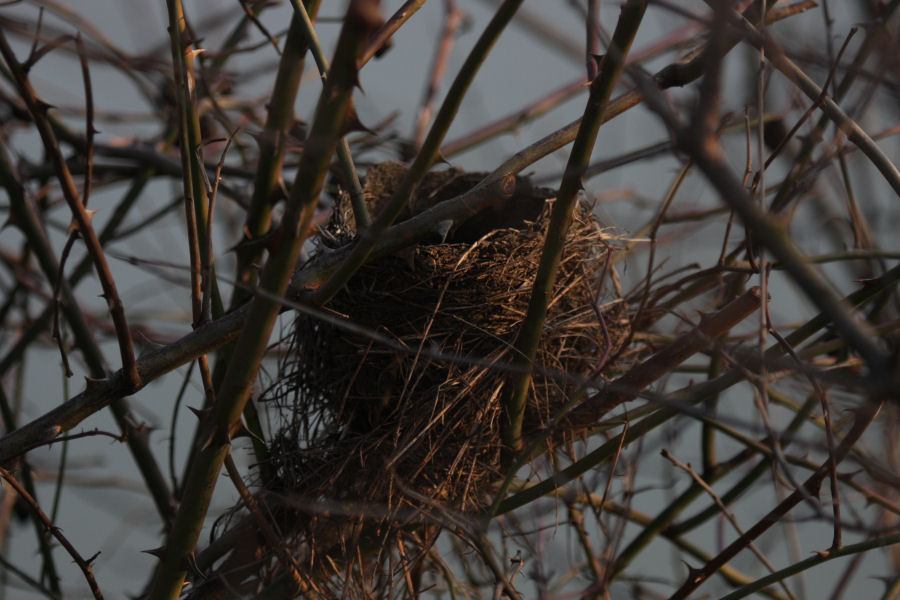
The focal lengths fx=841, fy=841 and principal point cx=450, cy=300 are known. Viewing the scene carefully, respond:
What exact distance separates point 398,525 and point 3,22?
0.75m

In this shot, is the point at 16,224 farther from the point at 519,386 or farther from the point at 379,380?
the point at 519,386

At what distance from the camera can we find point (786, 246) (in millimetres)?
436

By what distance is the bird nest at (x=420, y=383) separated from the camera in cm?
104

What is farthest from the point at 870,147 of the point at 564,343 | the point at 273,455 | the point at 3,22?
the point at 3,22

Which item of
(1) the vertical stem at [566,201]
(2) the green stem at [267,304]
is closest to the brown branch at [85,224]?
(2) the green stem at [267,304]

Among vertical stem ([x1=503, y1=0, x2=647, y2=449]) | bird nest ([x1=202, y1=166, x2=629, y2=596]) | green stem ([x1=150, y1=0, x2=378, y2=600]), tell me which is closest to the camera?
green stem ([x1=150, y1=0, x2=378, y2=600])

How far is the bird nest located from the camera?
1.04 meters

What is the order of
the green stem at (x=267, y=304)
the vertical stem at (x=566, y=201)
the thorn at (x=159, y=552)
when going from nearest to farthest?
the green stem at (x=267, y=304), the vertical stem at (x=566, y=201), the thorn at (x=159, y=552)

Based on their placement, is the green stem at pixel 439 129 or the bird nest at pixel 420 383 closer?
the green stem at pixel 439 129

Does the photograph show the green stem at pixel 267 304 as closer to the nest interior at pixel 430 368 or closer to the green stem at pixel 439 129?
the green stem at pixel 439 129

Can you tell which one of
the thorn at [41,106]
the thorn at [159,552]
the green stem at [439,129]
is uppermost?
the thorn at [41,106]

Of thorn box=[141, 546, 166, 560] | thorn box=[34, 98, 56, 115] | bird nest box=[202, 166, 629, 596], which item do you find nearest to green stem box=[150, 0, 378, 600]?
thorn box=[141, 546, 166, 560]

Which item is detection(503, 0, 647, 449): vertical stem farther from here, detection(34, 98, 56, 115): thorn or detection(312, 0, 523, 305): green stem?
detection(34, 98, 56, 115): thorn

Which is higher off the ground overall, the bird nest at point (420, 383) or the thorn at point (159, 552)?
the bird nest at point (420, 383)
